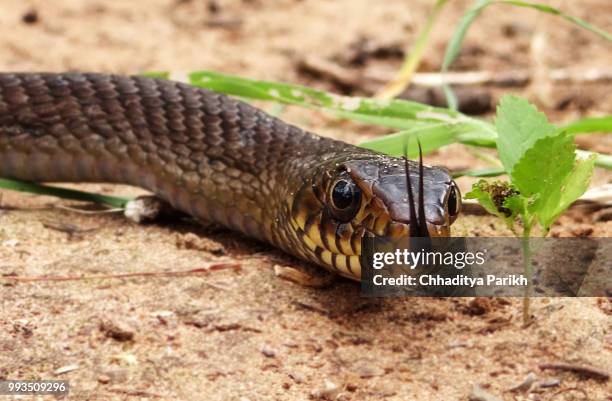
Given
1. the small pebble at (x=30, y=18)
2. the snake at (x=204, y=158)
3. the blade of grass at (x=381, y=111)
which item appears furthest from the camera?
the small pebble at (x=30, y=18)

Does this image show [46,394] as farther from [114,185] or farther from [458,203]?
[114,185]

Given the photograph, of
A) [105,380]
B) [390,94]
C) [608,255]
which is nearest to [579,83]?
[390,94]

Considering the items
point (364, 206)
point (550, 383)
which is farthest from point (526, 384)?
point (364, 206)

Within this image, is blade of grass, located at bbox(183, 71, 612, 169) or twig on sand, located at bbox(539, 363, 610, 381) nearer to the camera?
twig on sand, located at bbox(539, 363, 610, 381)

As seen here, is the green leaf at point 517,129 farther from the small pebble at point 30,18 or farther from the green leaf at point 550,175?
the small pebble at point 30,18

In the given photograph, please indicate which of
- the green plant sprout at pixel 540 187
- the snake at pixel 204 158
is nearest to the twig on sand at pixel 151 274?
the snake at pixel 204 158

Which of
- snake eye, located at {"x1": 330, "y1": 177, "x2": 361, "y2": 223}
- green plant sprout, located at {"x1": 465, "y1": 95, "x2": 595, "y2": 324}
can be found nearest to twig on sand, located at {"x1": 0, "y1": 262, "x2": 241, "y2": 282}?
snake eye, located at {"x1": 330, "y1": 177, "x2": 361, "y2": 223}

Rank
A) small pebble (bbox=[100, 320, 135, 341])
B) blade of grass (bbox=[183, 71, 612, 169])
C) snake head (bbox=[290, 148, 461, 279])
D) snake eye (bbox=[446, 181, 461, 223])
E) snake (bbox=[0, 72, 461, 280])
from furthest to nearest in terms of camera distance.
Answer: blade of grass (bbox=[183, 71, 612, 169]) < snake (bbox=[0, 72, 461, 280]) < snake eye (bbox=[446, 181, 461, 223]) < snake head (bbox=[290, 148, 461, 279]) < small pebble (bbox=[100, 320, 135, 341])

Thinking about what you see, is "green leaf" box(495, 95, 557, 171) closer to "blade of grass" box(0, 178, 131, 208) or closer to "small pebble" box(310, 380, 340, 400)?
"small pebble" box(310, 380, 340, 400)
